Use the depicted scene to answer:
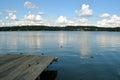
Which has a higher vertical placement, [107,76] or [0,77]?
[0,77]

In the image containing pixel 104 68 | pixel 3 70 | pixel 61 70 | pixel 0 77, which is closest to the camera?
pixel 0 77

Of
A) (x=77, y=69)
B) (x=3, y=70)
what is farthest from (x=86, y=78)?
(x=3, y=70)

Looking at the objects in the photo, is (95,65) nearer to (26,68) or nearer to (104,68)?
(104,68)

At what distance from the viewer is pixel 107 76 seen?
48.8 ft

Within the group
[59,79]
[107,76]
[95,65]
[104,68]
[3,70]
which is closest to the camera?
[3,70]

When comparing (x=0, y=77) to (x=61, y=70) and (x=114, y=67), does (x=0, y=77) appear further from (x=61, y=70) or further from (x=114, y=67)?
(x=114, y=67)

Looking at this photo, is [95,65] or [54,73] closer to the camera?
[54,73]

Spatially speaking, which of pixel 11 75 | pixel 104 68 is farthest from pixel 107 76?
pixel 11 75

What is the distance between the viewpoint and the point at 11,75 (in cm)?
1050

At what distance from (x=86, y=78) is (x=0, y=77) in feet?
21.0

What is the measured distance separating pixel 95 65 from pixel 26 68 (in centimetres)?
848

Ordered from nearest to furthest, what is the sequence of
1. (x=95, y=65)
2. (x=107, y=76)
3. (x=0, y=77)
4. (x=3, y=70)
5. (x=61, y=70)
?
(x=0, y=77) < (x=3, y=70) < (x=107, y=76) < (x=61, y=70) < (x=95, y=65)

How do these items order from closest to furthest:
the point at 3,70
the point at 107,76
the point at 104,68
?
the point at 3,70
the point at 107,76
the point at 104,68

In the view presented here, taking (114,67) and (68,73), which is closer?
(68,73)
